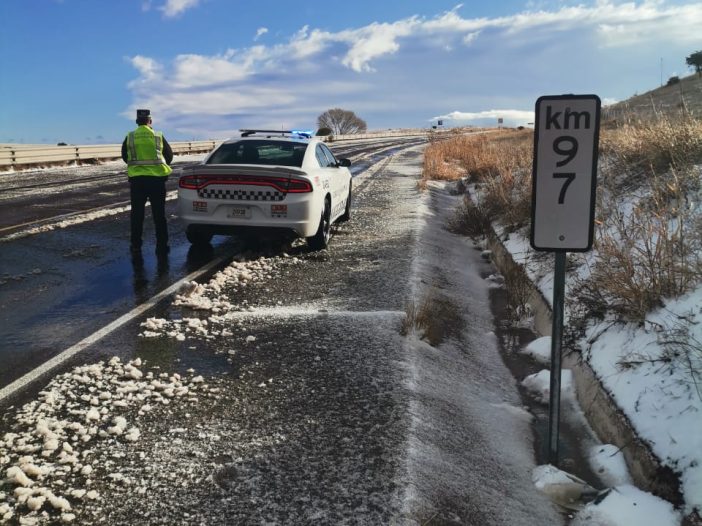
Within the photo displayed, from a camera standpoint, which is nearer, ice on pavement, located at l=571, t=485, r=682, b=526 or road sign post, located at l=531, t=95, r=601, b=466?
ice on pavement, located at l=571, t=485, r=682, b=526

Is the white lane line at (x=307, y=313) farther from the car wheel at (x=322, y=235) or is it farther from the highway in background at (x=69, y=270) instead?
the car wheel at (x=322, y=235)

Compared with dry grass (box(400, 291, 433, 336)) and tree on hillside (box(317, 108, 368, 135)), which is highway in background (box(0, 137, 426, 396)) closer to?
dry grass (box(400, 291, 433, 336))

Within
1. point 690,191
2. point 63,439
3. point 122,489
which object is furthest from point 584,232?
point 690,191

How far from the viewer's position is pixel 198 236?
26.8ft

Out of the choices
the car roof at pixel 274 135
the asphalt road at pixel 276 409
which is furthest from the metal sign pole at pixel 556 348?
the car roof at pixel 274 135

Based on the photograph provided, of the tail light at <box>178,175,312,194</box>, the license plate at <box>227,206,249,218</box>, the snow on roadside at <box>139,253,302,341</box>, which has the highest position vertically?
the tail light at <box>178,175,312,194</box>

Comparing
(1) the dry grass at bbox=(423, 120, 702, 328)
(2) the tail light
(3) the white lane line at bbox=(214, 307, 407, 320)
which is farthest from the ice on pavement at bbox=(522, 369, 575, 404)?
(2) the tail light

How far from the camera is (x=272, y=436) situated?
131 inches

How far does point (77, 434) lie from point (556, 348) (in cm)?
269

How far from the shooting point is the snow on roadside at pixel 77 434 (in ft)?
8.96

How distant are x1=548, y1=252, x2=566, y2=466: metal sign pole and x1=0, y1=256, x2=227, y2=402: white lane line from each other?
3.33 meters

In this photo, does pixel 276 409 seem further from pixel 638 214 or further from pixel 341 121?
pixel 341 121

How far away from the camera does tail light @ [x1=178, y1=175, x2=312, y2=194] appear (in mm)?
7340

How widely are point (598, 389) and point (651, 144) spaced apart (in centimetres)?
507
